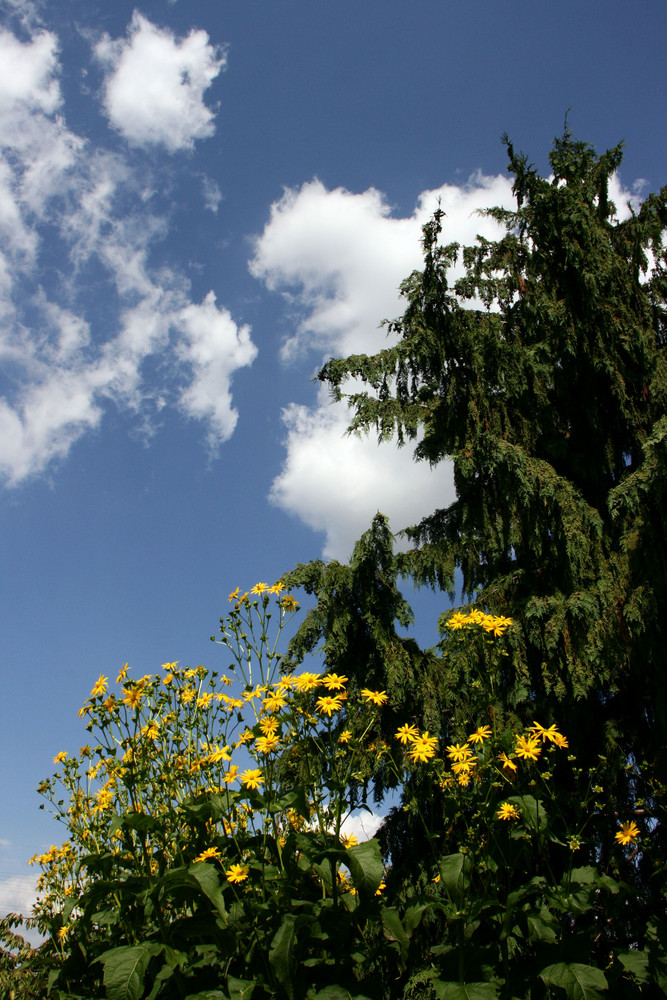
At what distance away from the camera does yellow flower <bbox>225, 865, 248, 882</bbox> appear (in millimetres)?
1869

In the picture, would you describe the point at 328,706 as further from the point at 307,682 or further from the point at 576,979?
the point at 576,979

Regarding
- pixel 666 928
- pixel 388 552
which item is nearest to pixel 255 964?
pixel 666 928

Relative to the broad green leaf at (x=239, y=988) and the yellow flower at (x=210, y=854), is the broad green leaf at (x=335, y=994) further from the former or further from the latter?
the yellow flower at (x=210, y=854)

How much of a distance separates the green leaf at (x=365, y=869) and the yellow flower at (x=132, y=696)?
1065 millimetres

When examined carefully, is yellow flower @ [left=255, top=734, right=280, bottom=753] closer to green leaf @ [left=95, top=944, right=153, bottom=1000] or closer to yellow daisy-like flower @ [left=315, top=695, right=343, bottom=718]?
yellow daisy-like flower @ [left=315, top=695, right=343, bottom=718]

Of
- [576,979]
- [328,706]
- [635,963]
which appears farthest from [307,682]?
[635,963]

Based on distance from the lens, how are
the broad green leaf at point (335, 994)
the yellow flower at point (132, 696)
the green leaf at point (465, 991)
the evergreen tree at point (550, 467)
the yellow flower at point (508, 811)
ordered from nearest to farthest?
the green leaf at point (465, 991), the broad green leaf at point (335, 994), the yellow flower at point (508, 811), the yellow flower at point (132, 696), the evergreen tree at point (550, 467)

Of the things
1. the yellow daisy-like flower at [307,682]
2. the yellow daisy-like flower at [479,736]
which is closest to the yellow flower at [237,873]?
the yellow daisy-like flower at [307,682]

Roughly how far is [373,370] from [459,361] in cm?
73

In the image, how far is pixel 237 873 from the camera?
190 centimetres

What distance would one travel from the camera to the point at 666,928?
2.16 meters

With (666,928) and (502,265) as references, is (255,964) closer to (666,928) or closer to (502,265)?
(666,928)

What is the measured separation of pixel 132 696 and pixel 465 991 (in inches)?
58.7

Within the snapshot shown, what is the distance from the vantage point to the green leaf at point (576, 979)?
169cm
